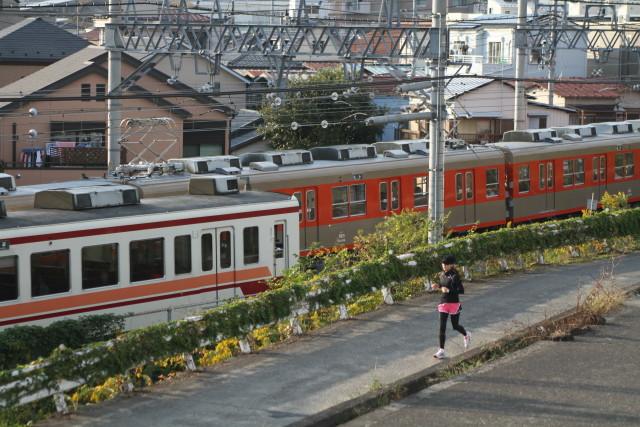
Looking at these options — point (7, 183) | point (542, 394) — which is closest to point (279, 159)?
point (7, 183)

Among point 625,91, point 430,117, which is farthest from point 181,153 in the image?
point 625,91

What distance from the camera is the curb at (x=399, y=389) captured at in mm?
10984

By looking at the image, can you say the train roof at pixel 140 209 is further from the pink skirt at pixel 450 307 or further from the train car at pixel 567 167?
the train car at pixel 567 167

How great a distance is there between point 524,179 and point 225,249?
44.3 feet

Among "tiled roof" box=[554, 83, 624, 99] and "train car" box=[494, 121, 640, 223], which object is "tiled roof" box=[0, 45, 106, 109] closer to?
"train car" box=[494, 121, 640, 223]

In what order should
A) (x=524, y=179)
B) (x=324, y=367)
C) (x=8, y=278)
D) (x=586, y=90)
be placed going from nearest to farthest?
(x=324, y=367) < (x=8, y=278) < (x=524, y=179) < (x=586, y=90)

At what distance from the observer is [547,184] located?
30.5 meters

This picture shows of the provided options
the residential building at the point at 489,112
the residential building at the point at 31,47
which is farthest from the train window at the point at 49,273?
the residential building at the point at 489,112

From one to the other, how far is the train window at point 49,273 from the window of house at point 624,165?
21053 millimetres

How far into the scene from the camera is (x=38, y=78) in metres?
37.9

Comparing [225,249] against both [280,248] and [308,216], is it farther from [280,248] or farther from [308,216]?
[308,216]

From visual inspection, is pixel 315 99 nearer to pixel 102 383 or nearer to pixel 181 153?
pixel 181 153

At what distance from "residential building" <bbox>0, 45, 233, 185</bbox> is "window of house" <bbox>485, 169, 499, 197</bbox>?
10.4 metres

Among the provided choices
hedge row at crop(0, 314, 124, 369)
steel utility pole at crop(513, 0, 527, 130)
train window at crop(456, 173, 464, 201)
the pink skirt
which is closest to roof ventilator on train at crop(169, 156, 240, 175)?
train window at crop(456, 173, 464, 201)
